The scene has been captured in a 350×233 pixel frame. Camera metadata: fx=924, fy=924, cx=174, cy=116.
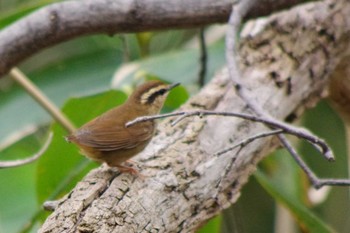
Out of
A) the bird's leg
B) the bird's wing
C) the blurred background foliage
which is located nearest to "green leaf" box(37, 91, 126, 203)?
the blurred background foliage

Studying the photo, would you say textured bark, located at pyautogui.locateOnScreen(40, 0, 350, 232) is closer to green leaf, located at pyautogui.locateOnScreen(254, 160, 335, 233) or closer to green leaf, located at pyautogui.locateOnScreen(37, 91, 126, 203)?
green leaf, located at pyautogui.locateOnScreen(254, 160, 335, 233)

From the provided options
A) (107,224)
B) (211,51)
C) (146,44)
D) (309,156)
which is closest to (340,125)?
(309,156)

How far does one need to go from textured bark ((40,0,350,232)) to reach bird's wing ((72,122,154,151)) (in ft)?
0.20

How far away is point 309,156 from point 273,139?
97 centimetres

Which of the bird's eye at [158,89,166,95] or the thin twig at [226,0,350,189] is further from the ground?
the bird's eye at [158,89,166,95]

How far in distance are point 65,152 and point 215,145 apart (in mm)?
832

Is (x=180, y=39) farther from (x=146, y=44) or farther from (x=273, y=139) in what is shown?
(x=273, y=139)

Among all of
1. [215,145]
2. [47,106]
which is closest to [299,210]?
[215,145]

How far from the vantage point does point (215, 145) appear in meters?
2.41

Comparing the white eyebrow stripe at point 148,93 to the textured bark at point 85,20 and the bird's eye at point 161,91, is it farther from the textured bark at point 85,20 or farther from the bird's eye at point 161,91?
the textured bark at point 85,20

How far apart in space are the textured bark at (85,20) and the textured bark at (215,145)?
Result: 17 cm

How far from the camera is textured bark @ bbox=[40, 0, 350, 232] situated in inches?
80.4

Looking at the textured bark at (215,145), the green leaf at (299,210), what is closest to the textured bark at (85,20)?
the textured bark at (215,145)

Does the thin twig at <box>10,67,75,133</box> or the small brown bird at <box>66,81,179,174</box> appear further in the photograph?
the thin twig at <box>10,67,75,133</box>
